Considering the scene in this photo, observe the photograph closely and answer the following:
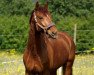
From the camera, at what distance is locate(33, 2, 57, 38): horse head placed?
6535 millimetres

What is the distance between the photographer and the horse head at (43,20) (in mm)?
6535

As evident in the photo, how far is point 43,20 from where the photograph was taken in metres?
6.69

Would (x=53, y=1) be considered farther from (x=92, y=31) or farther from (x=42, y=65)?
(x=42, y=65)

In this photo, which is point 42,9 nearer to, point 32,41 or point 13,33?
point 32,41

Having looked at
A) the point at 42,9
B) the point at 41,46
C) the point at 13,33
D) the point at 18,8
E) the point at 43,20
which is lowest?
the point at 18,8

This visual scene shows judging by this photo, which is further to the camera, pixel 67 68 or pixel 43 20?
pixel 67 68

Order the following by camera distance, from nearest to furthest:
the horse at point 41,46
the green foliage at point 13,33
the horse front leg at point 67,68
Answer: the horse at point 41,46 → the horse front leg at point 67,68 → the green foliage at point 13,33

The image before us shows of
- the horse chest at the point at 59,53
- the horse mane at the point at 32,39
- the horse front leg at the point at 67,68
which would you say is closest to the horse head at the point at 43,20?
the horse mane at the point at 32,39

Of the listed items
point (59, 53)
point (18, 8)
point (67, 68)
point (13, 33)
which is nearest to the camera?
point (59, 53)

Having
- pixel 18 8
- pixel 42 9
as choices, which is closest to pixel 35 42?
pixel 42 9

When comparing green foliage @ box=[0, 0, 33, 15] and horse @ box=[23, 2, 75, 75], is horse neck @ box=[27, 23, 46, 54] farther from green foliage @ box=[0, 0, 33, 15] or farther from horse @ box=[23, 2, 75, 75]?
green foliage @ box=[0, 0, 33, 15]

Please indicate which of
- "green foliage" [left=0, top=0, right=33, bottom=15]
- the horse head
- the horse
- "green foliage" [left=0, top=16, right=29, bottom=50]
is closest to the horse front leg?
the horse

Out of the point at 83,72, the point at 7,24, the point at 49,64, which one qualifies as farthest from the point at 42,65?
the point at 7,24

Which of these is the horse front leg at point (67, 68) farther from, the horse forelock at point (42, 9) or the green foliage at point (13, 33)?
the green foliage at point (13, 33)
